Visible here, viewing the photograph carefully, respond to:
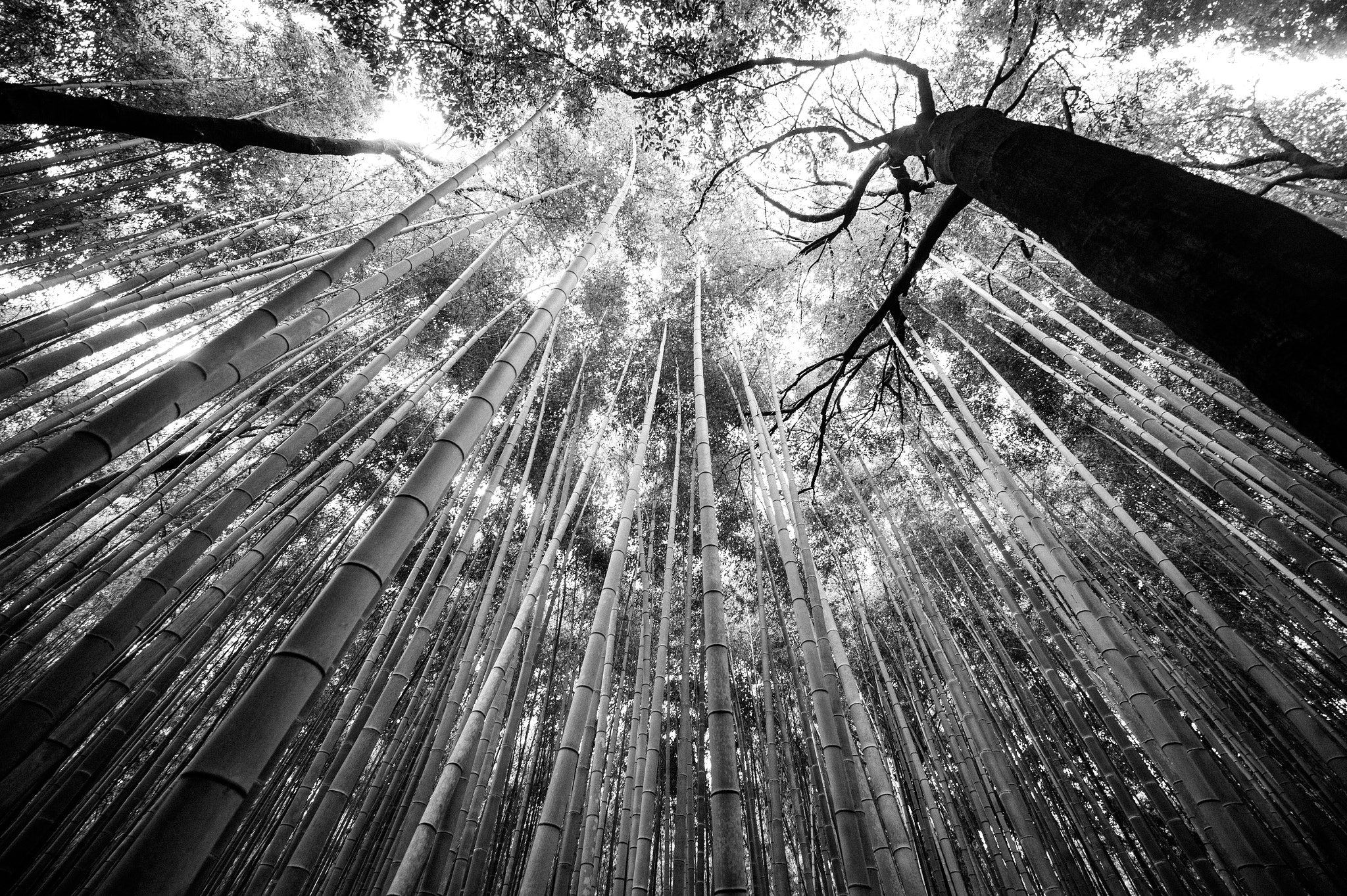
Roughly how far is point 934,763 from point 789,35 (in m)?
4.77

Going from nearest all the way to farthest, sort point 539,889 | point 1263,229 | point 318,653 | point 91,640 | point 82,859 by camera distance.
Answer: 1. point 1263,229
2. point 318,653
3. point 539,889
4. point 91,640
5. point 82,859

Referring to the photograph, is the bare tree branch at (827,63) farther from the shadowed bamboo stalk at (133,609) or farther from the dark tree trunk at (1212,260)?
the shadowed bamboo stalk at (133,609)

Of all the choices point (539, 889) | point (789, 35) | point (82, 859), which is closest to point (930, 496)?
point (789, 35)

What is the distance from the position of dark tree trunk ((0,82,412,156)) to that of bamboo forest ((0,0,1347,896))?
16mm

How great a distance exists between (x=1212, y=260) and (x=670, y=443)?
4982 millimetres

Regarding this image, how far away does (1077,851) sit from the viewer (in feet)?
12.3

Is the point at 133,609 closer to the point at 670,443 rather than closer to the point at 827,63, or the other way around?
the point at 827,63

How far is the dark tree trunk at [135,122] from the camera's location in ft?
5.40

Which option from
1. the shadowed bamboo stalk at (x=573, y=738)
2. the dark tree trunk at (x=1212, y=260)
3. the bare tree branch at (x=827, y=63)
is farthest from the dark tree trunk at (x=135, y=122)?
the dark tree trunk at (x=1212, y=260)

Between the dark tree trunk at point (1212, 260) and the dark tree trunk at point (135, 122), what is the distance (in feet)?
9.39

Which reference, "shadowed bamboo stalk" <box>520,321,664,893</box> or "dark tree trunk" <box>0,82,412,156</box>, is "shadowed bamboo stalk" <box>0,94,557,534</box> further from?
"shadowed bamboo stalk" <box>520,321,664,893</box>

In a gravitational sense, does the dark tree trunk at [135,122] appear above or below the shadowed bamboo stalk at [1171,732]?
above

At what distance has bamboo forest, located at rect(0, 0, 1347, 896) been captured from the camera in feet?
4.45

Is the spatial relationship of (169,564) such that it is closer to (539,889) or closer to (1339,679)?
(539,889)
